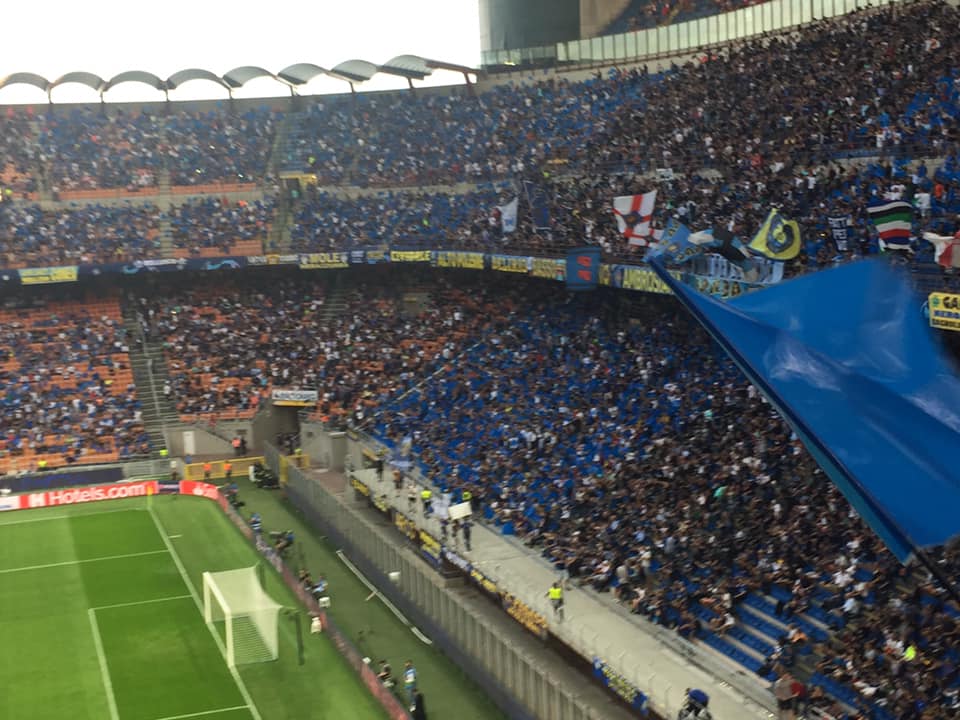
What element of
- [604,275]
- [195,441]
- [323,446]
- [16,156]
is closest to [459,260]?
[323,446]

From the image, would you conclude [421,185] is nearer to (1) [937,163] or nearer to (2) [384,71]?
(2) [384,71]

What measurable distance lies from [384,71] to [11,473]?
3214cm

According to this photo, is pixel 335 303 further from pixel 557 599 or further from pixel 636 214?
pixel 557 599

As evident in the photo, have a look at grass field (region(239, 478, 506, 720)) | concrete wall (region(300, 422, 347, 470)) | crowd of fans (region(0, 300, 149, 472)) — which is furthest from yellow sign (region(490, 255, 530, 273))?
crowd of fans (region(0, 300, 149, 472))

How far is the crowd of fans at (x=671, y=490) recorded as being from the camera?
76.2 feet

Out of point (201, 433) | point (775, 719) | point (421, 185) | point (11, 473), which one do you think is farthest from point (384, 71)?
point (775, 719)

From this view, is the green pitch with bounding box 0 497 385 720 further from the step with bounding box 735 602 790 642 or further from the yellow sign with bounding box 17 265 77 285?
the yellow sign with bounding box 17 265 77 285

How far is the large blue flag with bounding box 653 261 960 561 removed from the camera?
16172 mm

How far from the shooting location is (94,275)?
196ft

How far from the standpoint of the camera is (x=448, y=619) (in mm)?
31641

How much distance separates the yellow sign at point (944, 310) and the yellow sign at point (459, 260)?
28886mm

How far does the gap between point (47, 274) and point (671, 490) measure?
38.4 meters

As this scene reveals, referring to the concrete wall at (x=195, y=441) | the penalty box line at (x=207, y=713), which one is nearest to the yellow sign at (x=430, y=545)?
the penalty box line at (x=207, y=713)

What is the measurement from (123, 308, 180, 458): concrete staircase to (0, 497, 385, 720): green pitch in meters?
8.67
